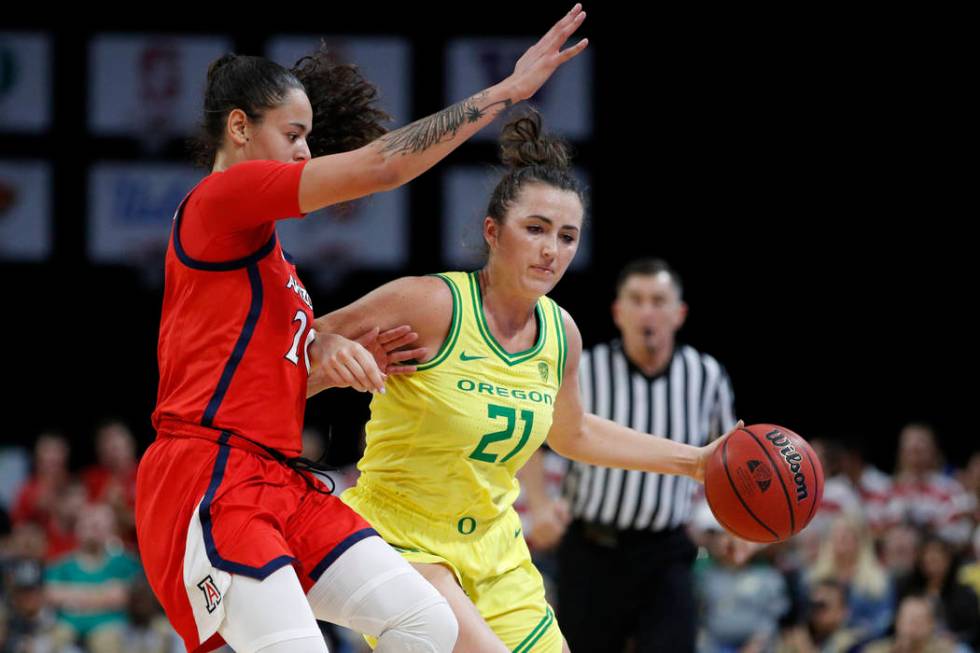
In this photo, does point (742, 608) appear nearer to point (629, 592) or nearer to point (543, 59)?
point (629, 592)

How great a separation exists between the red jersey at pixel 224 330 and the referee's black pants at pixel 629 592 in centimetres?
299

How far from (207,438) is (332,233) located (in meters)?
8.37

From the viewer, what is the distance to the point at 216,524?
311 cm

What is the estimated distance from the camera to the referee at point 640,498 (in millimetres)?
5996

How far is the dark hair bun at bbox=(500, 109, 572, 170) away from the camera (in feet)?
13.6

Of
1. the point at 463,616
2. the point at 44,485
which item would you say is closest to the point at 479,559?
the point at 463,616

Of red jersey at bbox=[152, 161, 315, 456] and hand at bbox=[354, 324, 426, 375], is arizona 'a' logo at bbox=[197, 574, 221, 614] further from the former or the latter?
hand at bbox=[354, 324, 426, 375]

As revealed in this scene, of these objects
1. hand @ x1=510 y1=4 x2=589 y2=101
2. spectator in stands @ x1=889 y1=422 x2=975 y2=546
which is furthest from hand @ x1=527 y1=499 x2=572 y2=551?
spectator in stands @ x1=889 y1=422 x2=975 y2=546

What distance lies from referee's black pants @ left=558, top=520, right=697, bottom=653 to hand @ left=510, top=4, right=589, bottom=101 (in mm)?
3306

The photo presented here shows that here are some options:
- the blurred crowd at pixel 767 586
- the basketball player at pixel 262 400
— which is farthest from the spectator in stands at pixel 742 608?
the basketball player at pixel 262 400

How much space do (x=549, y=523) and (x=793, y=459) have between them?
1.84 m

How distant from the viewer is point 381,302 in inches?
151

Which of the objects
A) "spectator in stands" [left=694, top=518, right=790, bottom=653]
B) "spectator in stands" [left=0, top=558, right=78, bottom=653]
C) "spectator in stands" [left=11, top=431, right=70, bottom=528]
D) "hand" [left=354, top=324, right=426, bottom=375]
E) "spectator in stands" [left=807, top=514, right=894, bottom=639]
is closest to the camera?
"hand" [left=354, top=324, right=426, bottom=375]

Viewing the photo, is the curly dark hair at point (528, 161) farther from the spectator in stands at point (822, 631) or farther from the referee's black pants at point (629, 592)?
the spectator in stands at point (822, 631)
